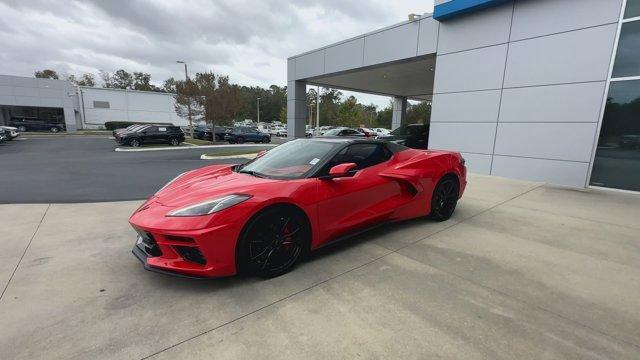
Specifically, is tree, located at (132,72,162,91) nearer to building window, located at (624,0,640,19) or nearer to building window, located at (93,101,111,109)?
building window, located at (93,101,111,109)

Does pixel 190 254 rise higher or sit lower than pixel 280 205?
lower

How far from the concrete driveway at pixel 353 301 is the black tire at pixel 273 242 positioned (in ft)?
0.46

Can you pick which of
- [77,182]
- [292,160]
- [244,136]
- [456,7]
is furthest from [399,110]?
[292,160]

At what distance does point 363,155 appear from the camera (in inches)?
145

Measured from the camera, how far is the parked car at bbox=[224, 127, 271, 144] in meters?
25.6

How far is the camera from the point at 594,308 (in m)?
2.44

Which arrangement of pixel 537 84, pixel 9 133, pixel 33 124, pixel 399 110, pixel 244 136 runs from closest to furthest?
pixel 537 84
pixel 9 133
pixel 399 110
pixel 244 136
pixel 33 124

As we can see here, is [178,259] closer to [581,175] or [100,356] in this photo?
[100,356]

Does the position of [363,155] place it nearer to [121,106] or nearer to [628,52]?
[628,52]

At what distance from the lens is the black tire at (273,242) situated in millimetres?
2629

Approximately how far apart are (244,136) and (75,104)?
2549cm

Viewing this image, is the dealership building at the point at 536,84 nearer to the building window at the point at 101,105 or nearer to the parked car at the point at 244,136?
the parked car at the point at 244,136

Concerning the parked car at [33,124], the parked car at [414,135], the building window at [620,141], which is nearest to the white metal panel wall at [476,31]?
the building window at [620,141]

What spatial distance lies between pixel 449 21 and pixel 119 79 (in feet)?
343
